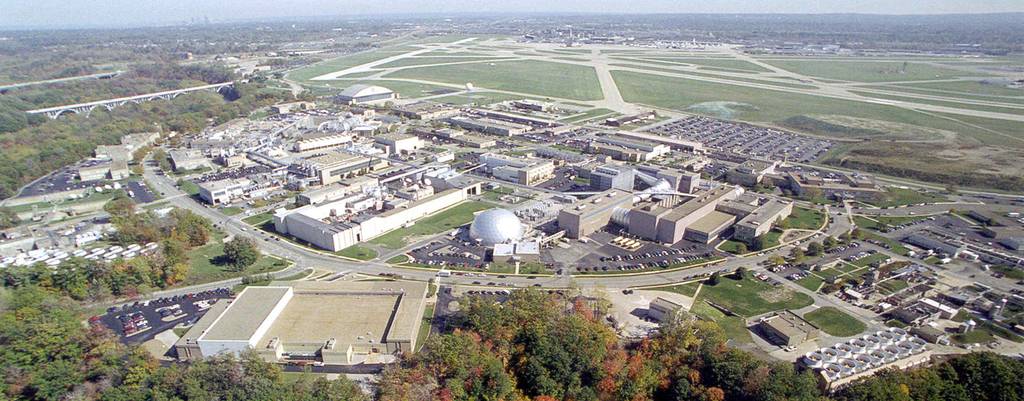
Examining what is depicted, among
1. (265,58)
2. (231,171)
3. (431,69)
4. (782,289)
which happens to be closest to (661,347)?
(782,289)

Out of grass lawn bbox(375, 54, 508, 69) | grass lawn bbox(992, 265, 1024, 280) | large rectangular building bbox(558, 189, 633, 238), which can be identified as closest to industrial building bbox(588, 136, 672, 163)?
large rectangular building bbox(558, 189, 633, 238)

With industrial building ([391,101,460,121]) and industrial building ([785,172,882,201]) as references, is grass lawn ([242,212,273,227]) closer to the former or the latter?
industrial building ([391,101,460,121])

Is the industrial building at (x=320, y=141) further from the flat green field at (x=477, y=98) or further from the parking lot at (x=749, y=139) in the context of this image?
the parking lot at (x=749, y=139)

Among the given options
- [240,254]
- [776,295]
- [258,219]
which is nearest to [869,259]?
[776,295]

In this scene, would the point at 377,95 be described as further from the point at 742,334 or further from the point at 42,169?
the point at 742,334

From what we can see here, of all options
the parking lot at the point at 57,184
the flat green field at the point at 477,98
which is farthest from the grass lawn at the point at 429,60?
the parking lot at the point at 57,184

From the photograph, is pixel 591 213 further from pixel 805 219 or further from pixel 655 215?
pixel 805 219
